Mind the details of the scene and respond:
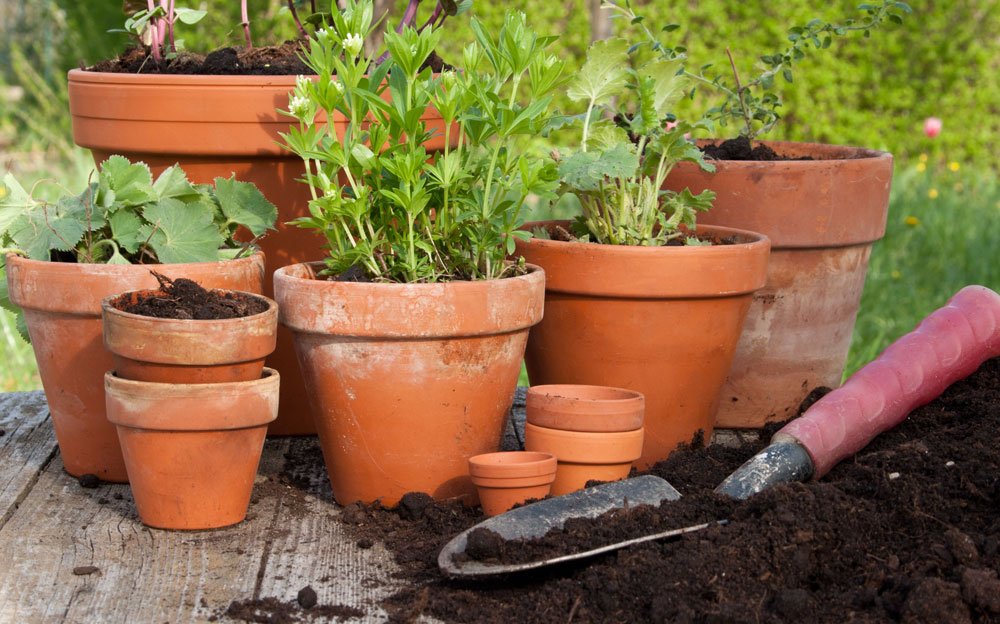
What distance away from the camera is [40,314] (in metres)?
2.17

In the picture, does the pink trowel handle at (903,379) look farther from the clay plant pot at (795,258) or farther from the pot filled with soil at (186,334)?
the pot filled with soil at (186,334)

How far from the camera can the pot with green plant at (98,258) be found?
2.11m

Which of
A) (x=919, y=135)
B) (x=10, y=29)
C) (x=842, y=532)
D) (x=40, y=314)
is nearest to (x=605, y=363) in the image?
(x=842, y=532)

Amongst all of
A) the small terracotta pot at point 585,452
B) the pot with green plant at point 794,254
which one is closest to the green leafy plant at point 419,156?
the small terracotta pot at point 585,452

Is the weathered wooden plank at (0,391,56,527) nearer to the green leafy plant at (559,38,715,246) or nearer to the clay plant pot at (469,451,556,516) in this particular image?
the clay plant pot at (469,451,556,516)

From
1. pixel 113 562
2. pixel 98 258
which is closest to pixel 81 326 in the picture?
pixel 98 258

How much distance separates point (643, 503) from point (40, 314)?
1208 mm

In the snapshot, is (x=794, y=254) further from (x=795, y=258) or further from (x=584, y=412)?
(x=584, y=412)

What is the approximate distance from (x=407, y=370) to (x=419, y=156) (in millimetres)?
384

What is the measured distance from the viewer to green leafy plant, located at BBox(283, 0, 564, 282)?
79.4 inches

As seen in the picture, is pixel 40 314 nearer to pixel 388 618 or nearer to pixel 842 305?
pixel 388 618

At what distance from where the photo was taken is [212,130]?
2361mm

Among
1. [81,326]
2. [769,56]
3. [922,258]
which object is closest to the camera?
[81,326]

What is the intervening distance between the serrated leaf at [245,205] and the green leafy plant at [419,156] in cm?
17
